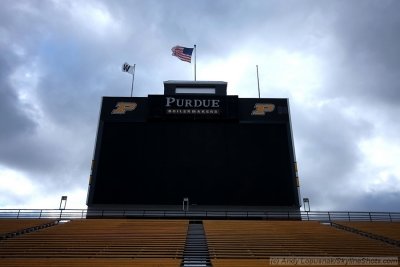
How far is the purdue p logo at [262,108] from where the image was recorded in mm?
20219

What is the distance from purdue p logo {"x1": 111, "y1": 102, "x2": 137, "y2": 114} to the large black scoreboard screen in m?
0.06

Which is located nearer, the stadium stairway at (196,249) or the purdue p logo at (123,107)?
the stadium stairway at (196,249)

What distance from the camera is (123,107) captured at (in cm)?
2030

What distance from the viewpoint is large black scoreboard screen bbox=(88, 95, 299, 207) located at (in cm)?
1780

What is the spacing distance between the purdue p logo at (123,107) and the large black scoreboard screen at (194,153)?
0.06m

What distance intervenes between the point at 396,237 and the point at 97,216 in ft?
48.1

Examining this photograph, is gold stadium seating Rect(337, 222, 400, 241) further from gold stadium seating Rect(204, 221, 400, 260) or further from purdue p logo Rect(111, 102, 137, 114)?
purdue p logo Rect(111, 102, 137, 114)

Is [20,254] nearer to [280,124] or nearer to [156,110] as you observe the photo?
[156,110]

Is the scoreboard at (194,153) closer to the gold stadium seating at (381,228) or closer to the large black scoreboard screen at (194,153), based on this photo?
the large black scoreboard screen at (194,153)

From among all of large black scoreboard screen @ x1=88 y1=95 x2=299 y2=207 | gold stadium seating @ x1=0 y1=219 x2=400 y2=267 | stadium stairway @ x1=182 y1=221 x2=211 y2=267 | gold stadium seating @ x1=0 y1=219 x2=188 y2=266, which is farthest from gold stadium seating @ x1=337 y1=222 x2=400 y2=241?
gold stadium seating @ x1=0 y1=219 x2=188 y2=266

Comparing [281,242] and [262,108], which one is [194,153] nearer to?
[262,108]

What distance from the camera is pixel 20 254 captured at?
1199 centimetres

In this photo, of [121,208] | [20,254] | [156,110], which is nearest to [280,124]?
[156,110]

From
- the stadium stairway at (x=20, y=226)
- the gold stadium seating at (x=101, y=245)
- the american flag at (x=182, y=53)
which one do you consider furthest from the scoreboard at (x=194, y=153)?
the american flag at (x=182, y=53)
